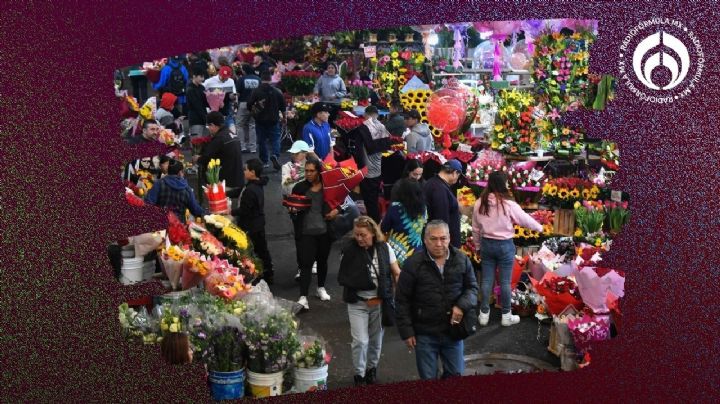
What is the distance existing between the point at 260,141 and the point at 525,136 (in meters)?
3.03

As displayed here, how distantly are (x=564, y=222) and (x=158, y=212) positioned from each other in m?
5.42

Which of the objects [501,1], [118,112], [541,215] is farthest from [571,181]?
[118,112]

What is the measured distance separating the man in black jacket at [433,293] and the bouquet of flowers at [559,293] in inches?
53.5

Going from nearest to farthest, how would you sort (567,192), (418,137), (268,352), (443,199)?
(268,352)
(443,199)
(567,192)
(418,137)

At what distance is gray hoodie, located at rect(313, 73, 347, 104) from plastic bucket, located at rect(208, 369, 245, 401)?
8.33 m

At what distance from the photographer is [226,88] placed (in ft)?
31.8

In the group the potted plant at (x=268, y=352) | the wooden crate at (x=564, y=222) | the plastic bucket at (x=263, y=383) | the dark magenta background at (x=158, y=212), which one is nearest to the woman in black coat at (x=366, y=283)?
the potted plant at (x=268, y=352)

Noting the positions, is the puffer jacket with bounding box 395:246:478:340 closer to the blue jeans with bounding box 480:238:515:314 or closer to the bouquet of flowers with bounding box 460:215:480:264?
the blue jeans with bounding box 480:238:515:314

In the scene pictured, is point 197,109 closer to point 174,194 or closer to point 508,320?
point 174,194

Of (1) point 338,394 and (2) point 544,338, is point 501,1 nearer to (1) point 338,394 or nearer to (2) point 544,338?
(1) point 338,394

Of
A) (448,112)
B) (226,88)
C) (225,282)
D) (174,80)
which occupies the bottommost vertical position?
(225,282)

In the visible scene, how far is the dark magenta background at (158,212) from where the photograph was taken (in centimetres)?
389

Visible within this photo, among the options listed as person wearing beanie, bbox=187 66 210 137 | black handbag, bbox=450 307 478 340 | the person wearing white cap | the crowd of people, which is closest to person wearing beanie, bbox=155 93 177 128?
the crowd of people

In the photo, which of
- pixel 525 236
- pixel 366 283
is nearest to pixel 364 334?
pixel 366 283
